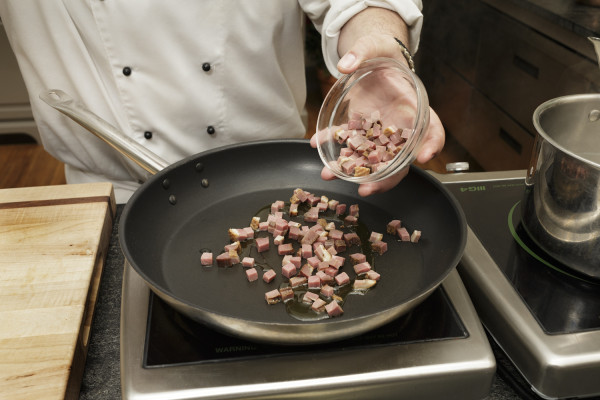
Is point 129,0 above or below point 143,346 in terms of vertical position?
above

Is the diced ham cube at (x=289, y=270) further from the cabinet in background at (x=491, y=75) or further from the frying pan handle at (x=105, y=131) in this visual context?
the cabinet in background at (x=491, y=75)

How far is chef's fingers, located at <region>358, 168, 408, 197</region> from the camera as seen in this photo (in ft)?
2.89

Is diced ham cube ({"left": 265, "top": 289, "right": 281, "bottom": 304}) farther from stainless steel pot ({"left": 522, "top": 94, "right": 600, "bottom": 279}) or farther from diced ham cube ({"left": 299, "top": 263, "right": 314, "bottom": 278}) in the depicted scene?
stainless steel pot ({"left": 522, "top": 94, "right": 600, "bottom": 279})

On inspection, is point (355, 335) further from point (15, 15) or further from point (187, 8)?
point (15, 15)

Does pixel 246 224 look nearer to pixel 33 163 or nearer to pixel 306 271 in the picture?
pixel 306 271

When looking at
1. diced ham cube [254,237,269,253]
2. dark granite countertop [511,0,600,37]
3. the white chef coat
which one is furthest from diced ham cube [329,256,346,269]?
dark granite countertop [511,0,600,37]

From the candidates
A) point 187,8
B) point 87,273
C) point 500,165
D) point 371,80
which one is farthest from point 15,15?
point 500,165

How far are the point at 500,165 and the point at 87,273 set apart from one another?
209cm

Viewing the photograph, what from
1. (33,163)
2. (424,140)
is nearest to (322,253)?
(424,140)

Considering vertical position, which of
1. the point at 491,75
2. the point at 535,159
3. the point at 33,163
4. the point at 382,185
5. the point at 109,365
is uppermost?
the point at 535,159

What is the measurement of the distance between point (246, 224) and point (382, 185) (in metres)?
0.24

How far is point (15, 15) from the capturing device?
3.56 ft

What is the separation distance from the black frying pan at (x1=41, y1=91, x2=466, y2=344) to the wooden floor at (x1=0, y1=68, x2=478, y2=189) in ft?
5.72

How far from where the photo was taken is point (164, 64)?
113 cm
